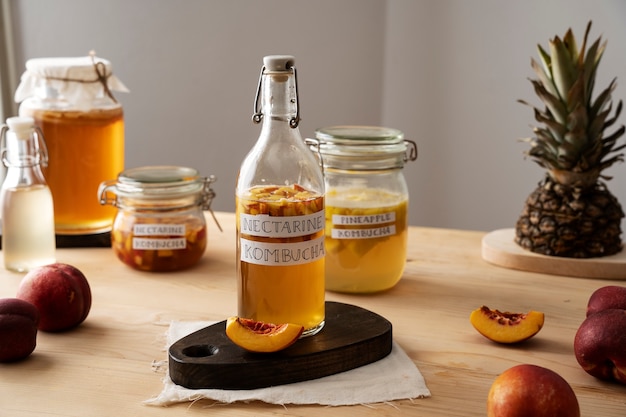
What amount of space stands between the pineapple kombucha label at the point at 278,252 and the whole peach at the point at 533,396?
32 cm

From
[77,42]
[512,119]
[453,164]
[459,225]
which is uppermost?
[77,42]

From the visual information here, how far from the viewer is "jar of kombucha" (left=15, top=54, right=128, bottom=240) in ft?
5.28

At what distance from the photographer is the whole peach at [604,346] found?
97 cm

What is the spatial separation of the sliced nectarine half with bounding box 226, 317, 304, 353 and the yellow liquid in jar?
33 cm

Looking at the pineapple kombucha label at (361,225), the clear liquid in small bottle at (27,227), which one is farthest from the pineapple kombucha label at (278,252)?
the clear liquid in small bottle at (27,227)

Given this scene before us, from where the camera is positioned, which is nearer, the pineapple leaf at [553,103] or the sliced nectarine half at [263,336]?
the sliced nectarine half at [263,336]

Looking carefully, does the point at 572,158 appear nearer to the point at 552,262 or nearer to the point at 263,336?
the point at 552,262

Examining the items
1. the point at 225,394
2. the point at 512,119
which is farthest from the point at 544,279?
the point at 512,119

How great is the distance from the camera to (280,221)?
1042 mm

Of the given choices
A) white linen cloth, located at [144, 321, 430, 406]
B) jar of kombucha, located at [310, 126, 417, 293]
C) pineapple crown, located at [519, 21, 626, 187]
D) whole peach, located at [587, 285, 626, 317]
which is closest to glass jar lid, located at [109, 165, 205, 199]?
jar of kombucha, located at [310, 126, 417, 293]

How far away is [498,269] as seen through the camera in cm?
155

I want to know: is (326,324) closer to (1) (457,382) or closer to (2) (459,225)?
(1) (457,382)

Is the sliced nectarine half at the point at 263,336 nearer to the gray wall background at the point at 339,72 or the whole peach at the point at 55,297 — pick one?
the whole peach at the point at 55,297

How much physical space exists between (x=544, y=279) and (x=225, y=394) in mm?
760
